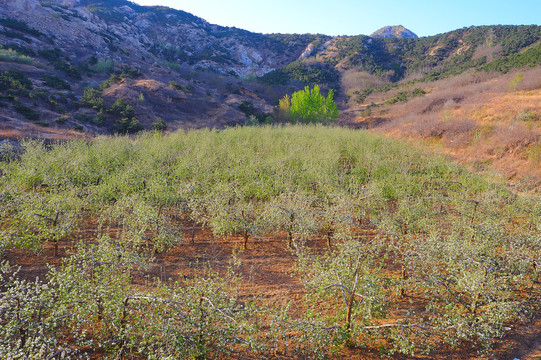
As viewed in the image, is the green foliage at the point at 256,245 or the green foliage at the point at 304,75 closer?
the green foliage at the point at 256,245

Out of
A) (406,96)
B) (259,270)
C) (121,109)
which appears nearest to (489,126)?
(259,270)

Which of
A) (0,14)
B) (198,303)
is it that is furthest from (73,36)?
(198,303)

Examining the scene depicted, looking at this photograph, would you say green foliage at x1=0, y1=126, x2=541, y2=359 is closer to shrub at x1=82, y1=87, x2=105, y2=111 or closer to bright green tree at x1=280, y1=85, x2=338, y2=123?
shrub at x1=82, y1=87, x2=105, y2=111

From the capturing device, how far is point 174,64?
1938 inches

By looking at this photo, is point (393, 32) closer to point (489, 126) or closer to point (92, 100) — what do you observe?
point (489, 126)

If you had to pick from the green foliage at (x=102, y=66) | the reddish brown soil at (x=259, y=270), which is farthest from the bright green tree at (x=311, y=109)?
the reddish brown soil at (x=259, y=270)

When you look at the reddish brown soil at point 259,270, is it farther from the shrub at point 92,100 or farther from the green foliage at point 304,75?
the green foliage at point 304,75

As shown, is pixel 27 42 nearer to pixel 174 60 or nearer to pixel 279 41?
pixel 174 60

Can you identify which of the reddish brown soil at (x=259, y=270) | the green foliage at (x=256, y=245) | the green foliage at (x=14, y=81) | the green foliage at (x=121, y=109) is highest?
the green foliage at (x=14, y=81)

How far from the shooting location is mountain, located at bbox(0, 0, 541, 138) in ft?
83.1

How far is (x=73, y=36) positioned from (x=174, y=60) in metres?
22.6

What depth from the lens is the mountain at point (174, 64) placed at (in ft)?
83.1

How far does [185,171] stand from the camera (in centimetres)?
1026

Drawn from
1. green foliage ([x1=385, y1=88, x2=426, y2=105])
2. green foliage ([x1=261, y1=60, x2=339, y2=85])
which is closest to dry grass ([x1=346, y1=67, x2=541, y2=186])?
green foliage ([x1=385, y1=88, x2=426, y2=105])
